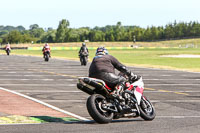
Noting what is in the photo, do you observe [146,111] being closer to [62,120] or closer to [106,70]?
[106,70]

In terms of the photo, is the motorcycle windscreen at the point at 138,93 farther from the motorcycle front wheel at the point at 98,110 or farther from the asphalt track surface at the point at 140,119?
the motorcycle front wheel at the point at 98,110

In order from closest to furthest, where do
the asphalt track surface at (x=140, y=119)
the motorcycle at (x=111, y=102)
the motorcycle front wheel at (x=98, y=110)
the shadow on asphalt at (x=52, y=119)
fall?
the asphalt track surface at (x=140, y=119), the motorcycle front wheel at (x=98, y=110), the motorcycle at (x=111, y=102), the shadow on asphalt at (x=52, y=119)

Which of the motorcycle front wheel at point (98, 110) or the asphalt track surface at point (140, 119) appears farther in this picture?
the motorcycle front wheel at point (98, 110)

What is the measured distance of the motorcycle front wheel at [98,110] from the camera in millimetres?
9398

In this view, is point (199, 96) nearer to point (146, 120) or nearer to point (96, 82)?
point (146, 120)

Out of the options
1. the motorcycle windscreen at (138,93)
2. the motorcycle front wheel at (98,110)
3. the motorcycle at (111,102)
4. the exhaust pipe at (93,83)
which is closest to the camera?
the motorcycle front wheel at (98,110)

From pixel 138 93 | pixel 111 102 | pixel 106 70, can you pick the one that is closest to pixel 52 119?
pixel 111 102

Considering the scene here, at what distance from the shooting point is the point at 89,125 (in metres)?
9.47

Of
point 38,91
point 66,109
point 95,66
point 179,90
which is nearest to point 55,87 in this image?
point 38,91

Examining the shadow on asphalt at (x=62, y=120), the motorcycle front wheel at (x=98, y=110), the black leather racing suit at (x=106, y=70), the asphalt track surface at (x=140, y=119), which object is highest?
the black leather racing suit at (x=106, y=70)

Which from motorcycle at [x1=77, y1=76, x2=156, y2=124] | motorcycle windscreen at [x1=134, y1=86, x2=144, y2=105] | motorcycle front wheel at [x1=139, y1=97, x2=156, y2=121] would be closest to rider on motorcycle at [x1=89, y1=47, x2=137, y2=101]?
motorcycle at [x1=77, y1=76, x2=156, y2=124]

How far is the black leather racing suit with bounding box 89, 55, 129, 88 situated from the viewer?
10195 mm

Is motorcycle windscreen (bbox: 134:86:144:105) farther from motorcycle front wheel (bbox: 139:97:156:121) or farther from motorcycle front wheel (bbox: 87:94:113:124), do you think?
motorcycle front wheel (bbox: 87:94:113:124)

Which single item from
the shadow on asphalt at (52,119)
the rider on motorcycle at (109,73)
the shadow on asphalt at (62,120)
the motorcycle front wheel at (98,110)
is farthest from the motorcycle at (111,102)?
the shadow on asphalt at (52,119)
